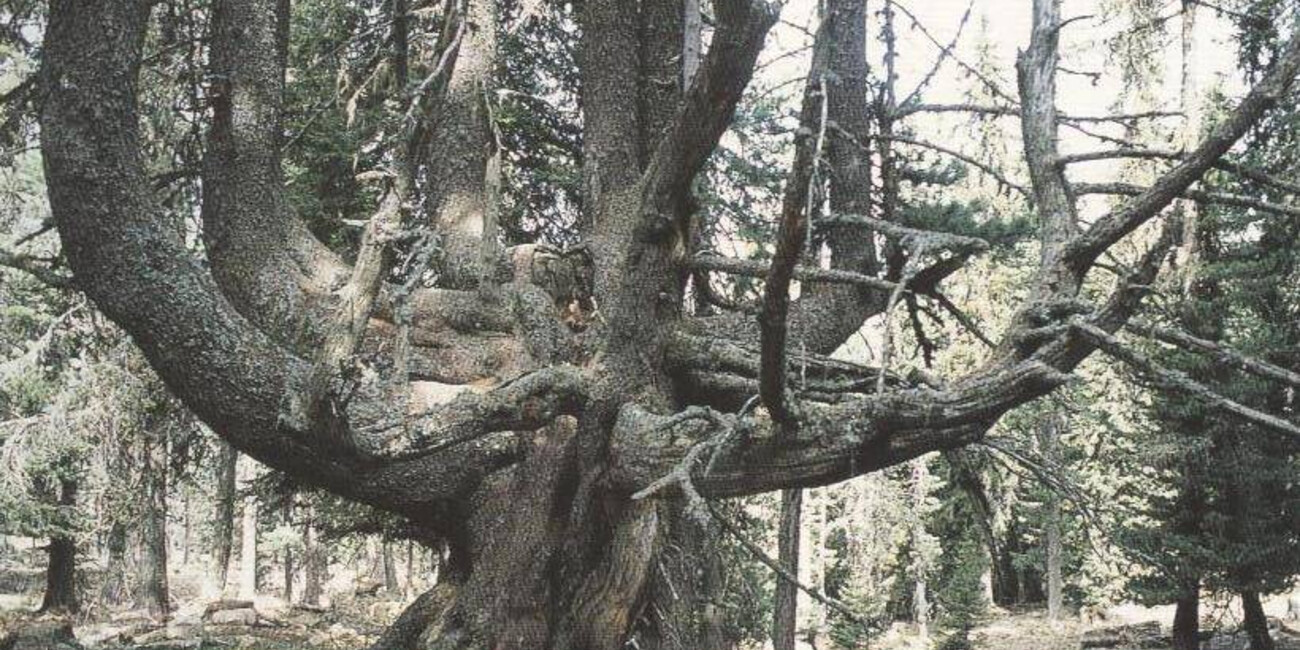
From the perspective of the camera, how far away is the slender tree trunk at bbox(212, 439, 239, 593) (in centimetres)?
1350

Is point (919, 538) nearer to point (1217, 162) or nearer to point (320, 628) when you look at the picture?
point (320, 628)

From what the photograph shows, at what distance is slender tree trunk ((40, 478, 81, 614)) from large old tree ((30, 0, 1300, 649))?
638 inches

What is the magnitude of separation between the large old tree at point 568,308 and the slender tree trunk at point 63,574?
53.1 ft

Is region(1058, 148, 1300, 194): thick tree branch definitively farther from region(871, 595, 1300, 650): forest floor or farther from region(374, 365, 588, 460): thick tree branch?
region(871, 595, 1300, 650): forest floor

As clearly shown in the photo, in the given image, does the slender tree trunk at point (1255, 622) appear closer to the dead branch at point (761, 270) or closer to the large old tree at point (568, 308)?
the large old tree at point (568, 308)

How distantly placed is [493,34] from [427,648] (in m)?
4.37

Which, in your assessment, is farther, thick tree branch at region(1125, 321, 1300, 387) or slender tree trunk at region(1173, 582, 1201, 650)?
slender tree trunk at region(1173, 582, 1201, 650)

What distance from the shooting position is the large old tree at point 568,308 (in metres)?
4.18

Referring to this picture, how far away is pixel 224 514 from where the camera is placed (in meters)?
16.2

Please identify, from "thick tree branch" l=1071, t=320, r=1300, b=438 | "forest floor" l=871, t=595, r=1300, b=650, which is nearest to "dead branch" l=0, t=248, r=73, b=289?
"thick tree branch" l=1071, t=320, r=1300, b=438

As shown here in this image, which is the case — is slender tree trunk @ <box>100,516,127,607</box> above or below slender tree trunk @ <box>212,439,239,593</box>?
below

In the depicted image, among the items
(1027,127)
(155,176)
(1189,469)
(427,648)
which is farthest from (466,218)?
(1189,469)

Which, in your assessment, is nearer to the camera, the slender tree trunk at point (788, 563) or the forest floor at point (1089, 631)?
the slender tree trunk at point (788, 563)

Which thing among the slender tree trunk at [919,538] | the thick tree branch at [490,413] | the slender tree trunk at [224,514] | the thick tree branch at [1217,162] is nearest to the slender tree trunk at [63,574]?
the slender tree trunk at [224,514]
